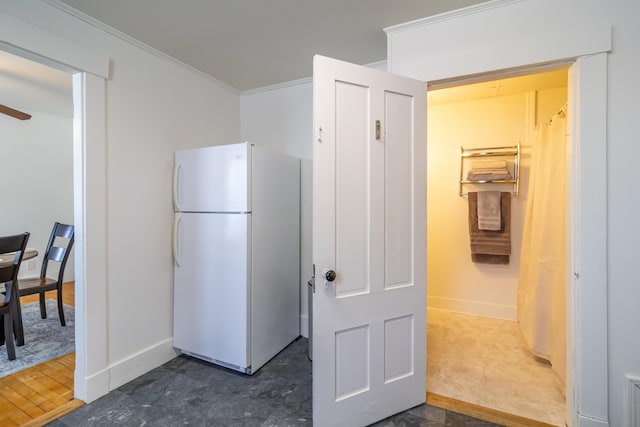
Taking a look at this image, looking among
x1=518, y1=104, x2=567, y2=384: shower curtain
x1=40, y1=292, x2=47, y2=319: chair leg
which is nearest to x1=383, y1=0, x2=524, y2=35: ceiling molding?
x1=518, y1=104, x2=567, y2=384: shower curtain

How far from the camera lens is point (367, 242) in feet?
5.25

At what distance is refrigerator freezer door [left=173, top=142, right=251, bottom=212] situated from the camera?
209 cm

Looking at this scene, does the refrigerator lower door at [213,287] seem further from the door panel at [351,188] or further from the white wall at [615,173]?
the white wall at [615,173]

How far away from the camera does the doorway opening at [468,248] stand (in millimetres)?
2262

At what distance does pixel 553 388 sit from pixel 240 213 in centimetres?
248

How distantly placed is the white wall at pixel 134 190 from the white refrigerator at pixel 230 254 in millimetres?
127

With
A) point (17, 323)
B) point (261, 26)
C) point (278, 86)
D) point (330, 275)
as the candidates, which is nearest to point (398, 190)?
point (330, 275)

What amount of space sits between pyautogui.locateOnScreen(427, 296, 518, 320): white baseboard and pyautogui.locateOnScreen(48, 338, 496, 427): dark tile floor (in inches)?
73.0

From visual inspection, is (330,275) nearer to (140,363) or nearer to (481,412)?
(481,412)

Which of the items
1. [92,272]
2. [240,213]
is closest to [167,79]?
[240,213]

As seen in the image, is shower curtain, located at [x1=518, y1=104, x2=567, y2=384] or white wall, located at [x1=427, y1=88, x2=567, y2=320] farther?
white wall, located at [x1=427, y1=88, x2=567, y2=320]

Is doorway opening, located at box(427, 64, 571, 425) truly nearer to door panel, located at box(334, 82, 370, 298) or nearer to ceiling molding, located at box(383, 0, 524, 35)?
ceiling molding, located at box(383, 0, 524, 35)

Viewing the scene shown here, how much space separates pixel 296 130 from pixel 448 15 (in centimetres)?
151

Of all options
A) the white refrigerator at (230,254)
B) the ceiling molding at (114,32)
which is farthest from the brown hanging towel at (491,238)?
the ceiling molding at (114,32)
